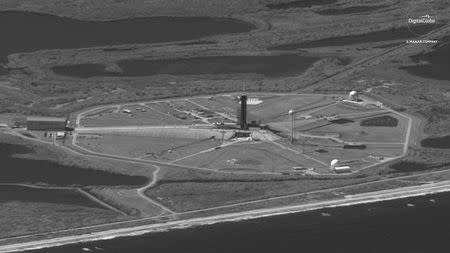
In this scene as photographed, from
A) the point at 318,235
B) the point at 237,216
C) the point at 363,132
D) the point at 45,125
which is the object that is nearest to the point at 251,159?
the point at 363,132

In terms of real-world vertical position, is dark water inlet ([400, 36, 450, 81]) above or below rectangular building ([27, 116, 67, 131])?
above

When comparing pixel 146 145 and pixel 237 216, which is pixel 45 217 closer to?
pixel 237 216

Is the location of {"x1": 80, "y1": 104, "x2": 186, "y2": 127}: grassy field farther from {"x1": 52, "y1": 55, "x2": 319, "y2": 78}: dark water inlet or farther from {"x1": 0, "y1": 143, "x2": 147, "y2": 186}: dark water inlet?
{"x1": 52, "y1": 55, "x2": 319, "y2": 78}: dark water inlet

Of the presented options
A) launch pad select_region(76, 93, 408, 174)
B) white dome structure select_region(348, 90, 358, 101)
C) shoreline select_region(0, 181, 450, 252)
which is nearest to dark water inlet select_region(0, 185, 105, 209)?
shoreline select_region(0, 181, 450, 252)

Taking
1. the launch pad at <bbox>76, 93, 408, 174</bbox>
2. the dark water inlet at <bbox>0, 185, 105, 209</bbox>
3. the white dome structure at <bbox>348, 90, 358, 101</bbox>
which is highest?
the white dome structure at <bbox>348, 90, 358, 101</bbox>

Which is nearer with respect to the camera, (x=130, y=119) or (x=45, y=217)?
(x=45, y=217)

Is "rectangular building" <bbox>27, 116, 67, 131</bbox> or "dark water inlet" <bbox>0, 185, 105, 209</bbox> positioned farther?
"rectangular building" <bbox>27, 116, 67, 131</bbox>
